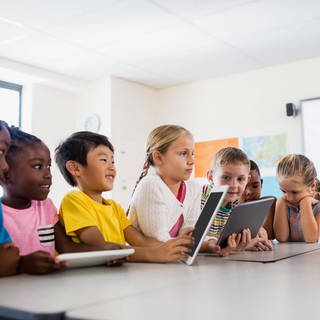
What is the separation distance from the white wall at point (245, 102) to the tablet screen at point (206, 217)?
2.90m

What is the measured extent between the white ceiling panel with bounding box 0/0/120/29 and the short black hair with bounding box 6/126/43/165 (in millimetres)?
1713

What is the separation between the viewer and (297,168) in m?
2.06

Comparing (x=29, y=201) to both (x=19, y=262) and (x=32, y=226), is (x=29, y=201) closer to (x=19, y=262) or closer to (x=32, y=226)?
(x=32, y=226)

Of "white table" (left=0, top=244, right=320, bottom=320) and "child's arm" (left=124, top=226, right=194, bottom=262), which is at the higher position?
"child's arm" (left=124, top=226, right=194, bottom=262)

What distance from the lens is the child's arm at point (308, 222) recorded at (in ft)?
6.47

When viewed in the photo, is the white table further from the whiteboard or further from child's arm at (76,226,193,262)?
the whiteboard

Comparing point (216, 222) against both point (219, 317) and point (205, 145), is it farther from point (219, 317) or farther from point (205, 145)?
point (205, 145)

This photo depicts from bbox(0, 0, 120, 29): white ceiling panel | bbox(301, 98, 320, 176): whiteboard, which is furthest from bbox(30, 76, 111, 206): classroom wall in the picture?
bbox(301, 98, 320, 176): whiteboard

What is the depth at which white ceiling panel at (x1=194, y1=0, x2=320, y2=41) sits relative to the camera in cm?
284

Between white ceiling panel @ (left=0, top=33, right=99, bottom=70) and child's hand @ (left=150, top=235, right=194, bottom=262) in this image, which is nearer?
child's hand @ (left=150, top=235, right=194, bottom=262)

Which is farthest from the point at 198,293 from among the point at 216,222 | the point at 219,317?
the point at 216,222

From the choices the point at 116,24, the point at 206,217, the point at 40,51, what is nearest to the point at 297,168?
the point at 206,217

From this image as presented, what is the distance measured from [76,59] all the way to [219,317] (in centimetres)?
353

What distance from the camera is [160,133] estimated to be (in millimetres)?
1682
